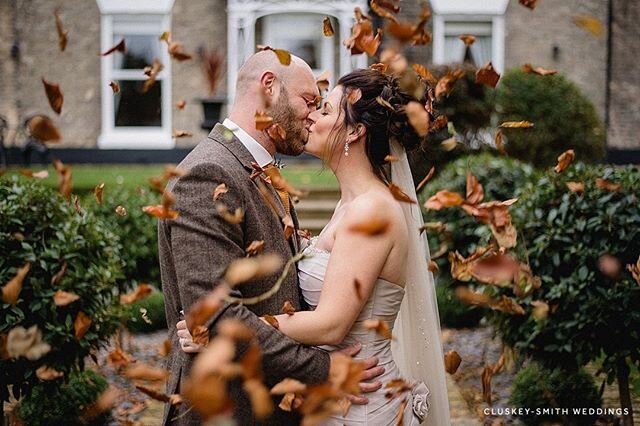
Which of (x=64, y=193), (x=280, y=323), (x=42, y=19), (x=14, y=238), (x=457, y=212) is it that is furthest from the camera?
(x=42, y=19)

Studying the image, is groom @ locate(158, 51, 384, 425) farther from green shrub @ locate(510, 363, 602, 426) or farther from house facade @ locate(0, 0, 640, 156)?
house facade @ locate(0, 0, 640, 156)

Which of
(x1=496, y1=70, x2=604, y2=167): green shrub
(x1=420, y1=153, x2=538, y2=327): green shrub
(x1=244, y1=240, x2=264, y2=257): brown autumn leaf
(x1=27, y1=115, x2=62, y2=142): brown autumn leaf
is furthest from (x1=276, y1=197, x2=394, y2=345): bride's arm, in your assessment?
(x1=496, y1=70, x2=604, y2=167): green shrub

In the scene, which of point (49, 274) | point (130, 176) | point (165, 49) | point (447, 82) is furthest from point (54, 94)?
point (165, 49)

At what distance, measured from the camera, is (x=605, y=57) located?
1738 cm

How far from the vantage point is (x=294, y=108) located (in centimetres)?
291

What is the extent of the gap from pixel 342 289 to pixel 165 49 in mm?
15202

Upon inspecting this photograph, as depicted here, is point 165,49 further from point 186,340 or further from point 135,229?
point 186,340

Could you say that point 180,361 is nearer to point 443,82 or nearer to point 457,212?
point 443,82

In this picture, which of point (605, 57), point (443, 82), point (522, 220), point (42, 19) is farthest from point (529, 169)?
point (42, 19)

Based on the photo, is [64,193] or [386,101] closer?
[64,193]

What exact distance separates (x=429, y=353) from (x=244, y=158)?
1174 millimetres

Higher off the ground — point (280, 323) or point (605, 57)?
point (605, 57)

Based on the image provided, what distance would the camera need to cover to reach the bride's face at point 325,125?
2955mm

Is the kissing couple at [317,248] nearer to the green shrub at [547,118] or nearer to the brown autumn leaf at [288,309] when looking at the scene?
the brown autumn leaf at [288,309]
